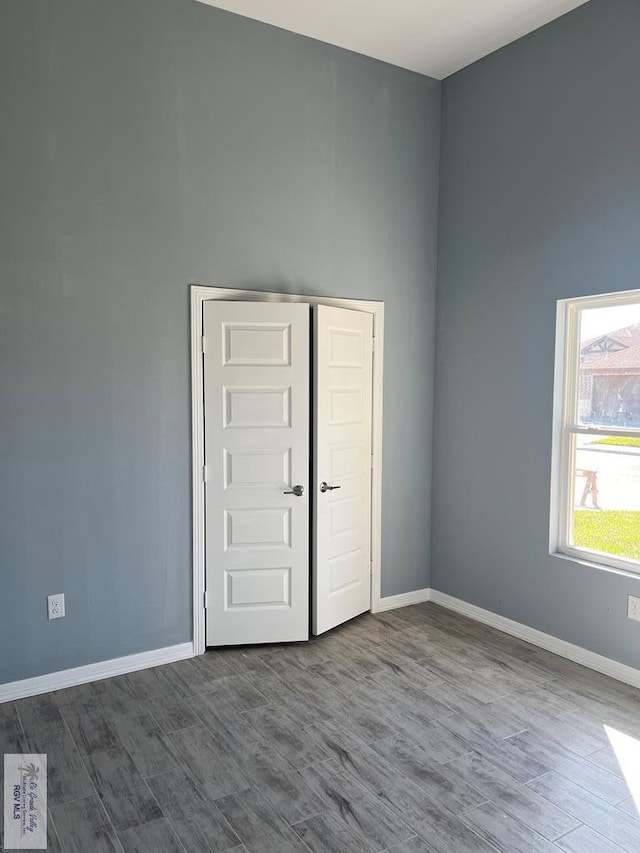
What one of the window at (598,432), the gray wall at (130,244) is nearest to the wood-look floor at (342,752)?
the gray wall at (130,244)

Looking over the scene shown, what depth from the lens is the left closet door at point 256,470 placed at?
378 cm

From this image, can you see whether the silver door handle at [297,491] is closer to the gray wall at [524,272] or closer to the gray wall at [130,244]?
the gray wall at [130,244]

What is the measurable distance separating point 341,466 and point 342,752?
1.80 m

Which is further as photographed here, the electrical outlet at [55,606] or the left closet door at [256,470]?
the left closet door at [256,470]

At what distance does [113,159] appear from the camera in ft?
11.3

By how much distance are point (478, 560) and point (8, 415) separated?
10.3ft

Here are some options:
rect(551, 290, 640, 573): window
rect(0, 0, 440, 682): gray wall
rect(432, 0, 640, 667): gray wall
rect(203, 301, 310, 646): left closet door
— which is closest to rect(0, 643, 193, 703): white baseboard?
rect(0, 0, 440, 682): gray wall

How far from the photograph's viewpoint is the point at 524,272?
403cm

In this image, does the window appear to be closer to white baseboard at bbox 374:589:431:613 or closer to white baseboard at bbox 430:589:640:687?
white baseboard at bbox 430:589:640:687

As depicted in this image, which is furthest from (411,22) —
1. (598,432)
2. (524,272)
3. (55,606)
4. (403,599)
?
(55,606)

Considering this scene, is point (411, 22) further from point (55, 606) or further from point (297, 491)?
point (55, 606)

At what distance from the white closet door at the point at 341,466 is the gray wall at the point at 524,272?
28.0 inches

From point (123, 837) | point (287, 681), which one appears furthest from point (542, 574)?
point (123, 837)

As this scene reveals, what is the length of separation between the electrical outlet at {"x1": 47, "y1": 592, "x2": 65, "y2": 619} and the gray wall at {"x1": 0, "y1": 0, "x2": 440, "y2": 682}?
0.17ft
